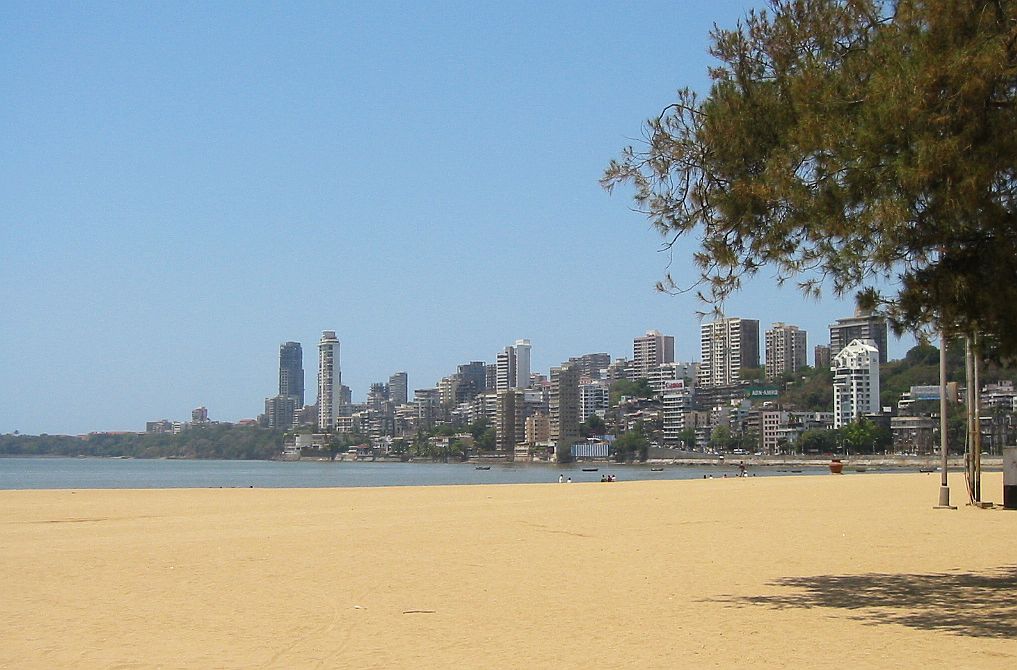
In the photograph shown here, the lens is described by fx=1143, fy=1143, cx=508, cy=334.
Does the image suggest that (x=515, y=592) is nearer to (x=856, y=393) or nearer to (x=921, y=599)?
(x=921, y=599)

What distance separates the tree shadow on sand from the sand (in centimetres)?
3

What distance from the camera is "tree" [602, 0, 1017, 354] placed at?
944 centimetres

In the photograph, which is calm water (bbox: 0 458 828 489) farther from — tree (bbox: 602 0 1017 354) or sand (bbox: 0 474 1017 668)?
tree (bbox: 602 0 1017 354)

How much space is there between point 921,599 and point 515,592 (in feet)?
14.1

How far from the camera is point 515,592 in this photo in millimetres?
12727

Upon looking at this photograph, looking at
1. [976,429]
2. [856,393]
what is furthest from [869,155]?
[856,393]

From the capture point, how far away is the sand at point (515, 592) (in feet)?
30.0

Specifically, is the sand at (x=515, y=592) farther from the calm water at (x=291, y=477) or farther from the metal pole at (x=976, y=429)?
the calm water at (x=291, y=477)

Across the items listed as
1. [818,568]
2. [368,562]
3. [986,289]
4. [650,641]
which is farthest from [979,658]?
[368,562]

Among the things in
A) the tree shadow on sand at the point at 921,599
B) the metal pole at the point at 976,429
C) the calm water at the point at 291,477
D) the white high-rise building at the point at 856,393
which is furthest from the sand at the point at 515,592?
the white high-rise building at the point at 856,393

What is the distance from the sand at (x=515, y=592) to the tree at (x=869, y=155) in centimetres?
317

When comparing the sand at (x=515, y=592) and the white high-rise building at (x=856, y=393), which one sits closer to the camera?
the sand at (x=515, y=592)

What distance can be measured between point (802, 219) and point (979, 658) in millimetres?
4140

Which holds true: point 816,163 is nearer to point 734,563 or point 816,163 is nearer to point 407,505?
point 734,563
